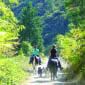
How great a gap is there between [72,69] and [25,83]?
10.3 feet

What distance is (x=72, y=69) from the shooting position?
2841 cm

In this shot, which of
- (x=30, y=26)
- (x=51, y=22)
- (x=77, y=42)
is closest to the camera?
(x=77, y=42)

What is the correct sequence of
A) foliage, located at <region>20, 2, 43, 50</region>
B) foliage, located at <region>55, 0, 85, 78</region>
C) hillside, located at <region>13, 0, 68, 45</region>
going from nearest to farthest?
foliage, located at <region>55, 0, 85, 78</region>
foliage, located at <region>20, 2, 43, 50</region>
hillside, located at <region>13, 0, 68, 45</region>

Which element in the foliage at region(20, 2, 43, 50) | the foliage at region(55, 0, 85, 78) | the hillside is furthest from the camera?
the hillside

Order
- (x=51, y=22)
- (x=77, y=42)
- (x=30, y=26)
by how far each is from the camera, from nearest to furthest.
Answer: (x=77, y=42) → (x=30, y=26) → (x=51, y=22)

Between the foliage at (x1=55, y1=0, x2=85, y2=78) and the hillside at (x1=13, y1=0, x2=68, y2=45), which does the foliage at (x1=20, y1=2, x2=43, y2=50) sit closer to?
the foliage at (x1=55, y1=0, x2=85, y2=78)

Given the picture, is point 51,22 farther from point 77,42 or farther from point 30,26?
point 77,42

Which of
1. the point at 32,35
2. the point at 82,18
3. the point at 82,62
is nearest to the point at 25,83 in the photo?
the point at 82,62

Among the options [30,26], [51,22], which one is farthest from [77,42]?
[51,22]

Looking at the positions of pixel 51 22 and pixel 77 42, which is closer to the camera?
pixel 77 42

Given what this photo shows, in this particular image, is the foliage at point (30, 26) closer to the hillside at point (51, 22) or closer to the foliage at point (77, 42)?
the foliage at point (77, 42)

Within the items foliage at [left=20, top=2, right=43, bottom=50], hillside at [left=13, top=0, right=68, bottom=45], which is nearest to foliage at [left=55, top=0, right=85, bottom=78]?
foliage at [left=20, top=2, right=43, bottom=50]

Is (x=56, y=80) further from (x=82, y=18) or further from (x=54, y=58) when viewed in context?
(x=82, y=18)

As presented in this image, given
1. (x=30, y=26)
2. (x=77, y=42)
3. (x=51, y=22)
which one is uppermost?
(x=77, y=42)
